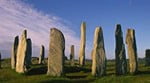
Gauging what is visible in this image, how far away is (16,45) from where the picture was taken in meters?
61.4

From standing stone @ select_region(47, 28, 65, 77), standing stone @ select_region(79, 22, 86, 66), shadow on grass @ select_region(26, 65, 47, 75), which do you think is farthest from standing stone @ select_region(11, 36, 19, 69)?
standing stone @ select_region(79, 22, 86, 66)

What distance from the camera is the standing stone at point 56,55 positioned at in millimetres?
47281

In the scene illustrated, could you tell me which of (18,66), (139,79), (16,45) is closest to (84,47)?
(16,45)

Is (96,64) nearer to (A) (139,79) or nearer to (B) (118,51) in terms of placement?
(B) (118,51)

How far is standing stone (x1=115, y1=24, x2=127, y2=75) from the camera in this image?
50.2 meters

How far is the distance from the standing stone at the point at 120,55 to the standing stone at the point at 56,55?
7605mm

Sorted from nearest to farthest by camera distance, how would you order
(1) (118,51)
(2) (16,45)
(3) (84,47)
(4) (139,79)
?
(4) (139,79)
(1) (118,51)
(2) (16,45)
(3) (84,47)

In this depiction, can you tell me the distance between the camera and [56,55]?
47.4 metres

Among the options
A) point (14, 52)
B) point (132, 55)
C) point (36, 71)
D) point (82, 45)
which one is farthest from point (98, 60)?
point (82, 45)

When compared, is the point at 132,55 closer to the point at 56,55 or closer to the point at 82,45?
the point at 56,55

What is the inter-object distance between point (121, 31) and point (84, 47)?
71.8 feet

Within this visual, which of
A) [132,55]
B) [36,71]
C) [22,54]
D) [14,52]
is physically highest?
[14,52]

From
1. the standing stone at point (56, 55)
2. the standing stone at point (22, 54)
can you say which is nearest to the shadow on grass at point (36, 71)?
the standing stone at point (22, 54)

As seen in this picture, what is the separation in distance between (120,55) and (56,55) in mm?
8718
